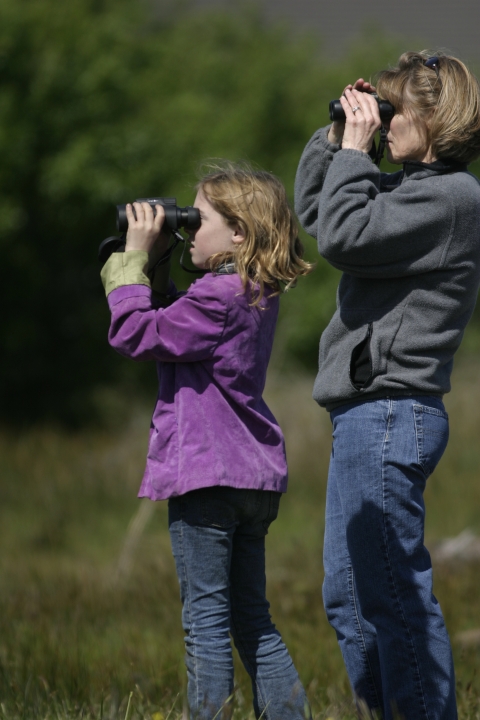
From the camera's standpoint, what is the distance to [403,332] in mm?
2541

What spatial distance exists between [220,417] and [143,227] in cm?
59

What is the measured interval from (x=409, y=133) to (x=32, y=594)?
13.0 feet

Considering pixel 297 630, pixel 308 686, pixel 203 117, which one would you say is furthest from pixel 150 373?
pixel 308 686

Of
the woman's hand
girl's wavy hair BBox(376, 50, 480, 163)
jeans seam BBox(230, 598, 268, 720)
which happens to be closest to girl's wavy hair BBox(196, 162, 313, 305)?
the woman's hand

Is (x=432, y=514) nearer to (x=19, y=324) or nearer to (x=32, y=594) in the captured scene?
(x=32, y=594)

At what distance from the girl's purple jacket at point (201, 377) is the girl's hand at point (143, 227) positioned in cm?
4

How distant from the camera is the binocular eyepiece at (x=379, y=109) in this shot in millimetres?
2594

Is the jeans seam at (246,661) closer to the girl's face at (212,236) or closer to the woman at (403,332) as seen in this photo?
the woman at (403,332)

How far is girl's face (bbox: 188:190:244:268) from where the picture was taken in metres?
2.86

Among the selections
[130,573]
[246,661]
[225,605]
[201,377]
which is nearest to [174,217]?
[201,377]

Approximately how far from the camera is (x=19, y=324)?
515 inches

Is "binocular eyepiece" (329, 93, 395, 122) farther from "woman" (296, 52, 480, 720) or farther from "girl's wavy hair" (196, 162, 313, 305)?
"girl's wavy hair" (196, 162, 313, 305)

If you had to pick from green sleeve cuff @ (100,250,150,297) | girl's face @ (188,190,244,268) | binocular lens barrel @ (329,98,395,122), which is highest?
binocular lens barrel @ (329,98,395,122)

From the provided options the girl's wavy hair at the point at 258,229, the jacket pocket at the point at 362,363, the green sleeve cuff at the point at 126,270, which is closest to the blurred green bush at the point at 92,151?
the girl's wavy hair at the point at 258,229
